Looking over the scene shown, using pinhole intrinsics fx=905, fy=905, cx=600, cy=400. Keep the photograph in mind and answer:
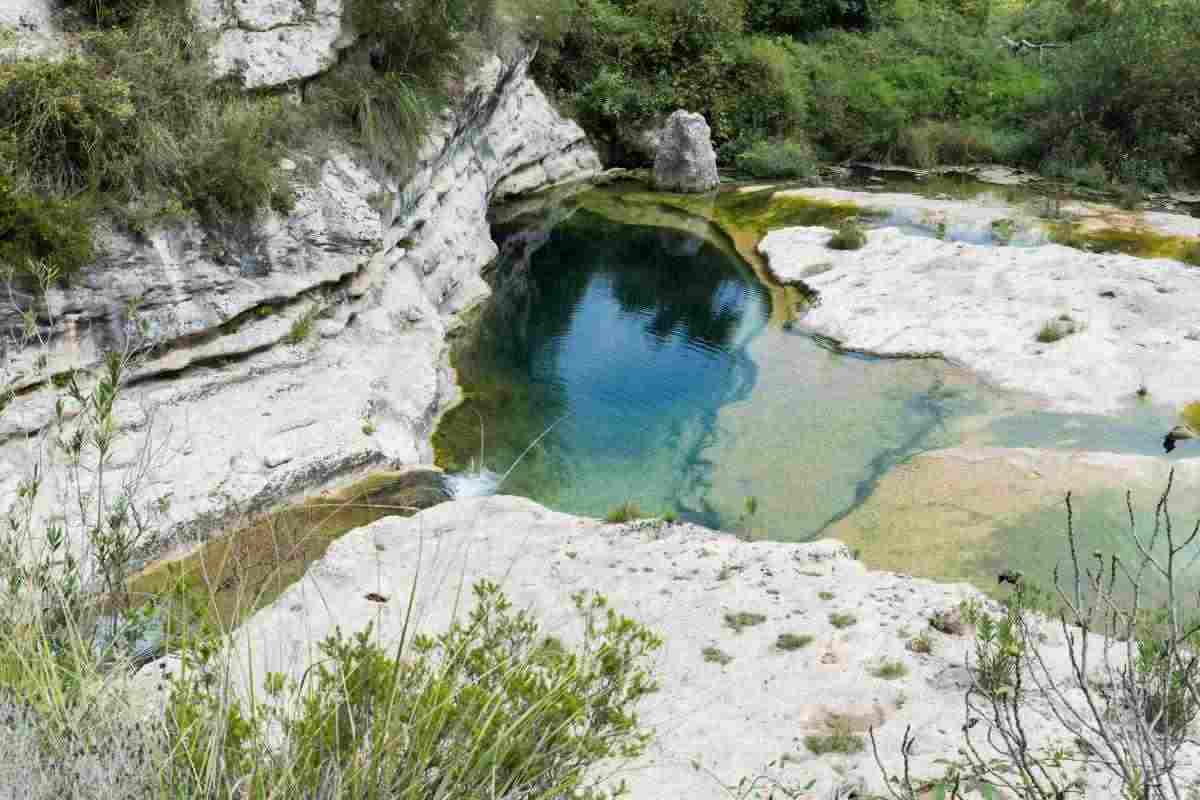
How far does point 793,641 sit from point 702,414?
6.29 metres

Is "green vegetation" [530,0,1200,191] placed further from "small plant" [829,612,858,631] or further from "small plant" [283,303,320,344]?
"small plant" [829,612,858,631]

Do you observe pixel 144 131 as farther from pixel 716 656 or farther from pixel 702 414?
pixel 716 656

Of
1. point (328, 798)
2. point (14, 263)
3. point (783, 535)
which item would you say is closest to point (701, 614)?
point (783, 535)

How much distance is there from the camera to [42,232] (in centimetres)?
886

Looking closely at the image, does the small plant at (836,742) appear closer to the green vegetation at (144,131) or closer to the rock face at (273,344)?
the rock face at (273,344)

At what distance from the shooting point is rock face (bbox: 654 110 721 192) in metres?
24.7

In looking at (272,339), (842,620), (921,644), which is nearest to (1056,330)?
(842,620)

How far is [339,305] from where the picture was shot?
12508 millimetres

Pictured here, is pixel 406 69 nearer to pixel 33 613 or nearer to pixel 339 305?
pixel 339 305

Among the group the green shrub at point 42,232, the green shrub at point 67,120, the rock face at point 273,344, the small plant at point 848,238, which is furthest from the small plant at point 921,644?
the small plant at point 848,238

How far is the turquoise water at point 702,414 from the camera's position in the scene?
11055 millimetres

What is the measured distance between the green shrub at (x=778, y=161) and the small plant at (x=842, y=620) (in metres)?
20.6

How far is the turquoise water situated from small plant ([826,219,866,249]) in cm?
215

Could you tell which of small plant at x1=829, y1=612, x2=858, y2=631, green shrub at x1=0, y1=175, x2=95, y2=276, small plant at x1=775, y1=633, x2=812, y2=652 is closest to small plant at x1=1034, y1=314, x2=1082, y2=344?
small plant at x1=829, y1=612, x2=858, y2=631
